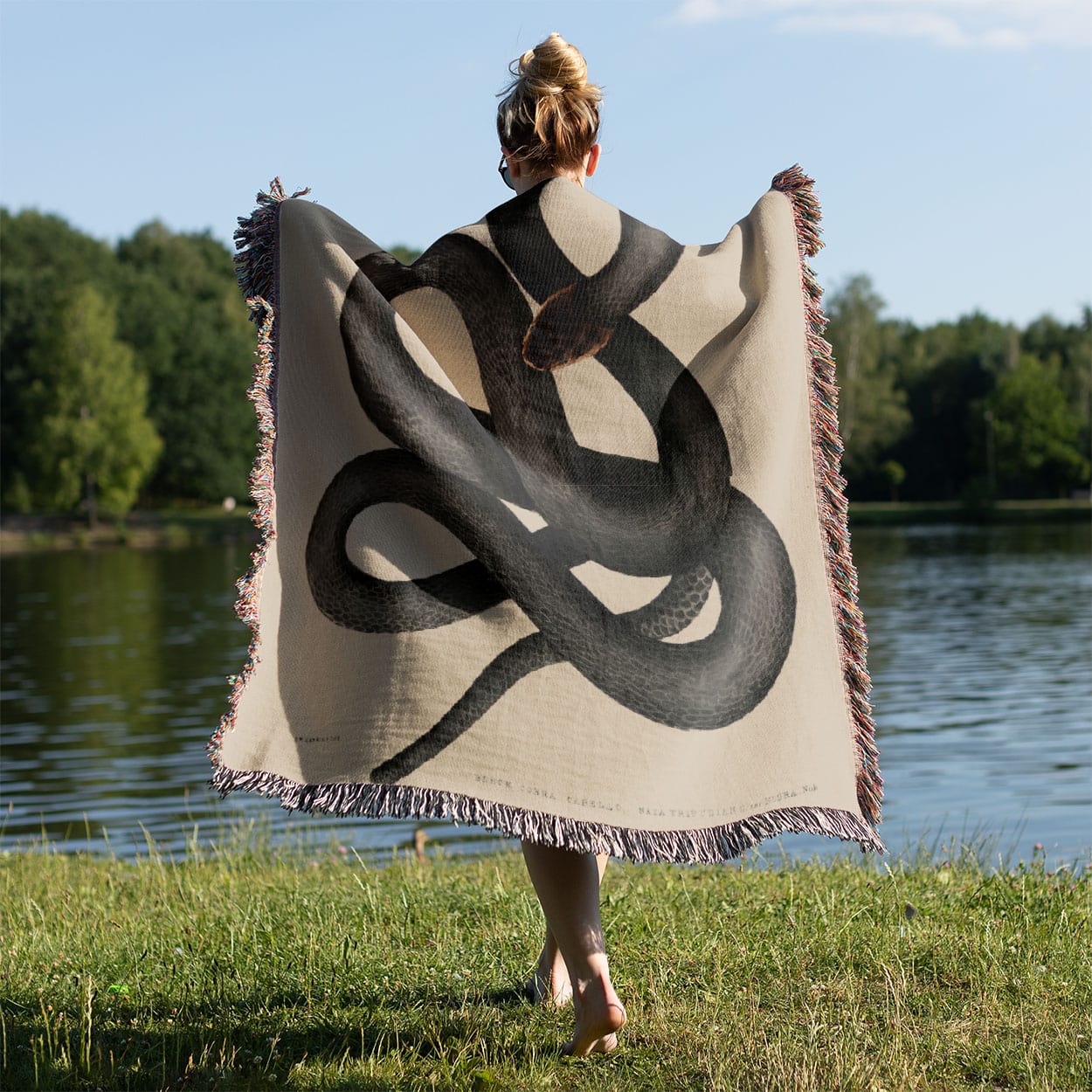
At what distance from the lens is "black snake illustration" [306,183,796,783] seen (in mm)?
2764

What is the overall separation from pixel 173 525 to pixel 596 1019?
48488 millimetres

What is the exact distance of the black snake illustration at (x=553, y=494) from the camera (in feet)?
9.07

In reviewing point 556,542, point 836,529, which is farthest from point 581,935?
point 836,529

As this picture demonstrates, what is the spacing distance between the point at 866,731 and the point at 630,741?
1.96 feet

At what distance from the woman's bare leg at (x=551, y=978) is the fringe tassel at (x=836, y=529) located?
0.61m

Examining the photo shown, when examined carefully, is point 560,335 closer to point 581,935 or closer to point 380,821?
point 581,935

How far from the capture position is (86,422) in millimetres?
47250

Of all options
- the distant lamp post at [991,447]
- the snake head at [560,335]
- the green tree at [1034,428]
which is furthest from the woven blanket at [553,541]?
the green tree at [1034,428]

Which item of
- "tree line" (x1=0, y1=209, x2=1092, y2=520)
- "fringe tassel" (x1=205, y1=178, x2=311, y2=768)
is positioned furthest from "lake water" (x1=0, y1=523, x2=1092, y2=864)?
"tree line" (x1=0, y1=209, x2=1092, y2=520)

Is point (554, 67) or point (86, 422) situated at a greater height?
point (86, 422)

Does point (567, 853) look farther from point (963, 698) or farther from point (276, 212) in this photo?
point (963, 698)

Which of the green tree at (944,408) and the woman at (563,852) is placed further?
the green tree at (944,408)

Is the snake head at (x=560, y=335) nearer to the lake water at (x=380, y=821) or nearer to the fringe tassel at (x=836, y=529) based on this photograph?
the fringe tassel at (x=836, y=529)

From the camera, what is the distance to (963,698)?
1414 cm
